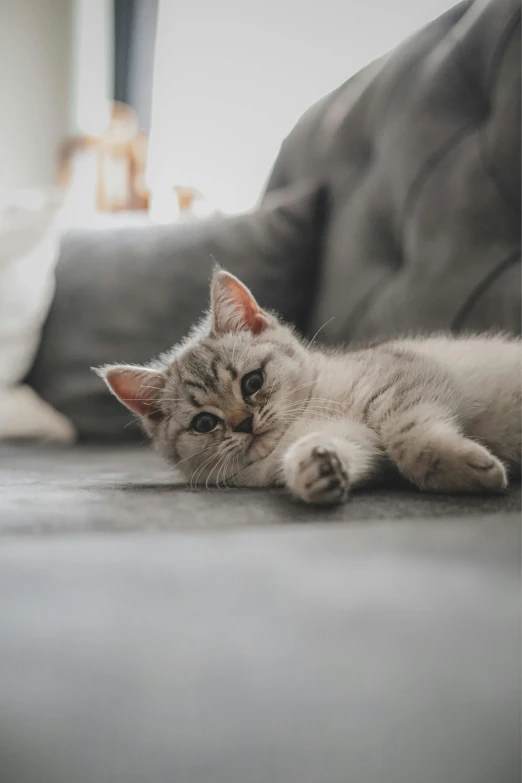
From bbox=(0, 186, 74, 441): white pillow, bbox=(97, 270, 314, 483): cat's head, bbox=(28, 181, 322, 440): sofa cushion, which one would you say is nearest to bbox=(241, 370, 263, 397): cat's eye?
bbox=(97, 270, 314, 483): cat's head

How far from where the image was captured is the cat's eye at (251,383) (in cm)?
81

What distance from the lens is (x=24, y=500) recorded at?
546 millimetres

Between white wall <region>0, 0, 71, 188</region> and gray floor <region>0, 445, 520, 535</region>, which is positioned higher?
white wall <region>0, 0, 71, 188</region>

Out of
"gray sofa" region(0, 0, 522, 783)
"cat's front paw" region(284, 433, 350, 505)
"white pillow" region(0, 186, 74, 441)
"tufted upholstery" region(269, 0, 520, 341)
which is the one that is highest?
"tufted upholstery" region(269, 0, 520, 341)

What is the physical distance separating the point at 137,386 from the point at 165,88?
1.88m

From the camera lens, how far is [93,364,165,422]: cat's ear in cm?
85

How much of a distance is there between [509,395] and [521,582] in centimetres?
55

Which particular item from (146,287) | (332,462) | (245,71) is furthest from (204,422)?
(245,71)

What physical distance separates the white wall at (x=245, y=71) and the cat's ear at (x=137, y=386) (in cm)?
81

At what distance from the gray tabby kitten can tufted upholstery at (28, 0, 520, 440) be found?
108mm

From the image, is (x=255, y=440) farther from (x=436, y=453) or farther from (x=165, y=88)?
(x=165, y=88)

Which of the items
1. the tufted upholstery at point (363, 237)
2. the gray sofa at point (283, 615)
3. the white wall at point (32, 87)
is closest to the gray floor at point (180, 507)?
the gray sofa at point (283, 615)

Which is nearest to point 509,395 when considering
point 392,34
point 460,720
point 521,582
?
point 521,582

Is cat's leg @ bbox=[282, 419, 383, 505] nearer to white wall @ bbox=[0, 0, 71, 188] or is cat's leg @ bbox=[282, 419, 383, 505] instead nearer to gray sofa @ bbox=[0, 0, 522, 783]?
gray sofa @ bbox=[0, 0, 522, 783]
